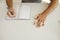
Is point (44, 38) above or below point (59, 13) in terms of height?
below

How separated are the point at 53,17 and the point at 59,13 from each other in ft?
0.18

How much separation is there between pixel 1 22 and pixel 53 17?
37cm

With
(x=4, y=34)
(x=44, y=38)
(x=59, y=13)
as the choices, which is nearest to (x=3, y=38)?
(x=4, y=34)

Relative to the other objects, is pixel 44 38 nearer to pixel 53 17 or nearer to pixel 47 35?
pixel 47 35

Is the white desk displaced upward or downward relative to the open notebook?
downward

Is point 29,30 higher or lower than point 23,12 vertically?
lower

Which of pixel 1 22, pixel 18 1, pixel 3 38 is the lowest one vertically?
pixel 3 38

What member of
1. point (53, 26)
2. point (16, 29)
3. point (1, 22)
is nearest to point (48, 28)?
point (53, 26)

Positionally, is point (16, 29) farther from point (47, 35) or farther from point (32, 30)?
point (47, 35)

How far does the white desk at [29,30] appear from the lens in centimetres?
105

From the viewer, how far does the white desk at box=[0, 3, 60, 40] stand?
1.05m

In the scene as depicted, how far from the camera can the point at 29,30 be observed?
41.3 inches

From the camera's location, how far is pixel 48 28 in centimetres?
105

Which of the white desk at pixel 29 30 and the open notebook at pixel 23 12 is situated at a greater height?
the open notebook at pixel 23 12
